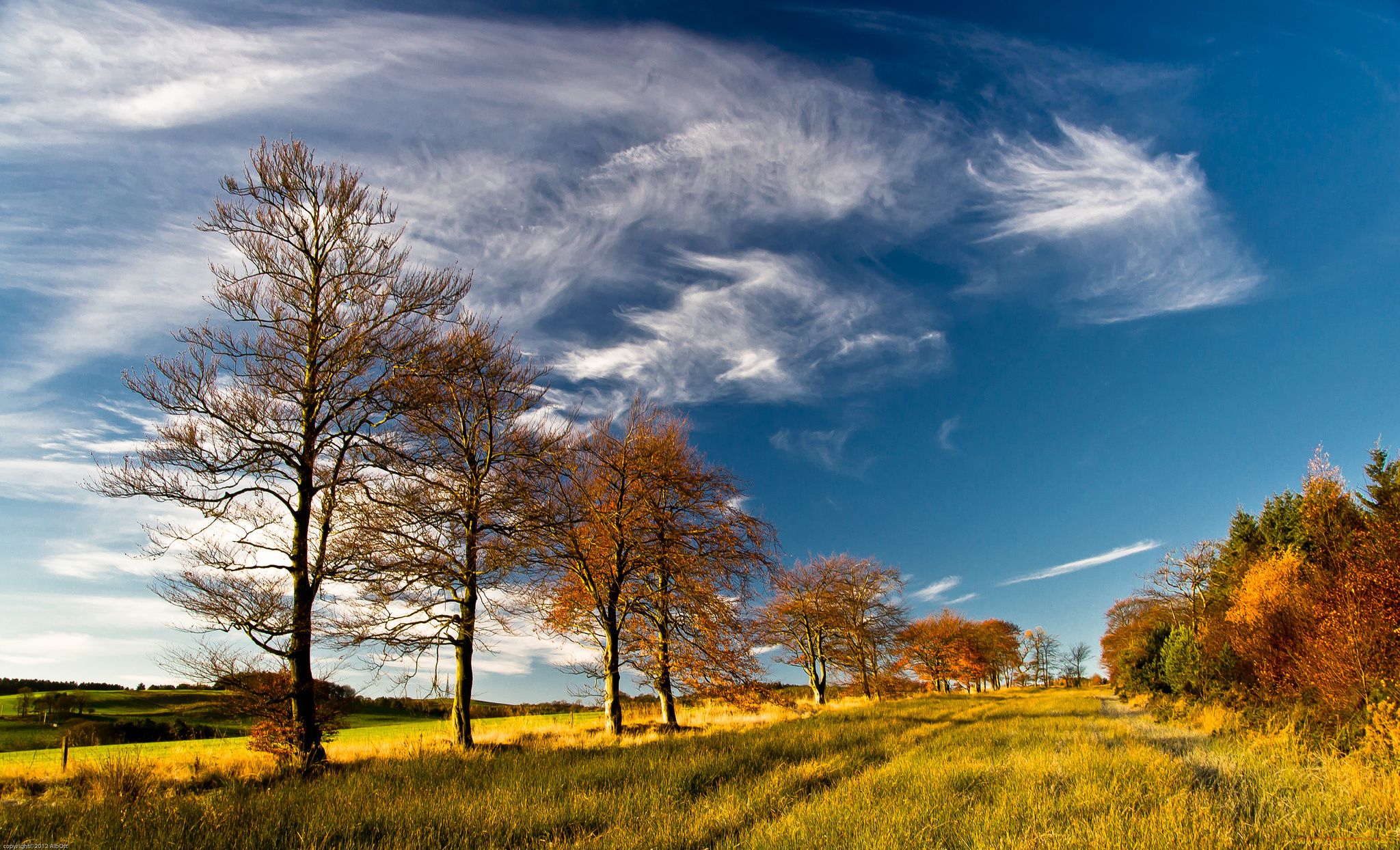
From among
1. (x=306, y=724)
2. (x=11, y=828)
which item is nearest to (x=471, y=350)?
(x=306, y=724)

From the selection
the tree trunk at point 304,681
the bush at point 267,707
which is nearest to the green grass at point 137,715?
the bush at point 267,707

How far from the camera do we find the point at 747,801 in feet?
21.7

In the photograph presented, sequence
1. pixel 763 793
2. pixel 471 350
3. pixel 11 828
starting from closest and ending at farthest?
pixel 11 828 < pixel 763 793 < pixel 471 350

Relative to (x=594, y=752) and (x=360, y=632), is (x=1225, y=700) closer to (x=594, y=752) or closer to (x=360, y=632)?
(x=594, y=752)

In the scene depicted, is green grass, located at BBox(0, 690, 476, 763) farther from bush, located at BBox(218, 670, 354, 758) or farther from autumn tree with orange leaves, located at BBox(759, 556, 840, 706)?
autumn tree with orange leaves, located at BBox(759, 556, 840, 706)

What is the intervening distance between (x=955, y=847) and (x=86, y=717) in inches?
1655

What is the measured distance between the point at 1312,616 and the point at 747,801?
48.9ft

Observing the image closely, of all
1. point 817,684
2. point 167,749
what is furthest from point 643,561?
point 817,684

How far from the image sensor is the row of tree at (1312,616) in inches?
437

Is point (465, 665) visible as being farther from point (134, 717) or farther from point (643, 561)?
point (134, 717)

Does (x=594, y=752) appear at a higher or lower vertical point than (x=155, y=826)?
lower

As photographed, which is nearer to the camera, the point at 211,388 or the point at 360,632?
the point at 211,388

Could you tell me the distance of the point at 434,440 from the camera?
15.4 m

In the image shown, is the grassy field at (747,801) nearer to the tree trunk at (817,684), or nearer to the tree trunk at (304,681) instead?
the tree trunk at (304,681)
